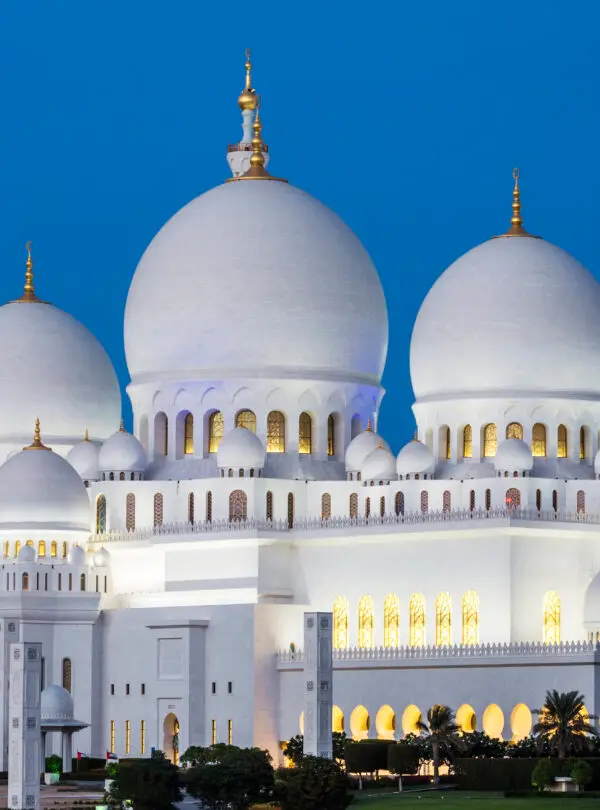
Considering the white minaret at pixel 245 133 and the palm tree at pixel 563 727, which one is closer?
the palm tree at pixel 563 727

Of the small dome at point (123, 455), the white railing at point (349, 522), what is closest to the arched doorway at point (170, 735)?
the white railing at point (349, 522)

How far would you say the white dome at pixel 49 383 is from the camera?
348 ft

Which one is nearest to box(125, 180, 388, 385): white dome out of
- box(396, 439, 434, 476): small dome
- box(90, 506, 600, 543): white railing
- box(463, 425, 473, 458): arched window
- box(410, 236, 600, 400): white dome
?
box(410, 236, 600, 400): white dome

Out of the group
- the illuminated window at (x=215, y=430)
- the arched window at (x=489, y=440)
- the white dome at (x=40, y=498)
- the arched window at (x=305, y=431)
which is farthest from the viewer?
the arched window at (x=305, y=431)

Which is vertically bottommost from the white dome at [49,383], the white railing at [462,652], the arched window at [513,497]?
the white railing at [462,652]

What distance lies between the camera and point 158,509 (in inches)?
3912

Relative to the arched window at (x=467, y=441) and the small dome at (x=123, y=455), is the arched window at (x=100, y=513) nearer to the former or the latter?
the small dome at (x=123, y=455)

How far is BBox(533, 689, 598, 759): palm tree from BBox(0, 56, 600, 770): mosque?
340cm

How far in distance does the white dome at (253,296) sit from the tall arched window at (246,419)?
4.24ft

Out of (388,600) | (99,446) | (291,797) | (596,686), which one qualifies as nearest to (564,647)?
(596,686)

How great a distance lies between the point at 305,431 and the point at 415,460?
630 cm

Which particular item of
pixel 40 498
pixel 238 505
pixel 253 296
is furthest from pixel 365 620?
pixel 253 296

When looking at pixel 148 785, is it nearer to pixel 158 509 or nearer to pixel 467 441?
pixel 158 509

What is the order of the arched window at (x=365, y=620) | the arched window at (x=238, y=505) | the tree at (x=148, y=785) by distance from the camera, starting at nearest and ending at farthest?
the tree at (x=148, y=785)
the arched window at (x=365, y=620)
the arched window at (x=238, y=505)
